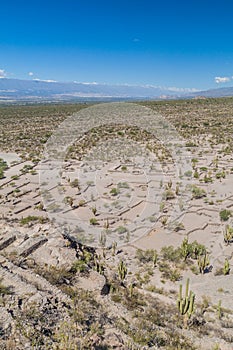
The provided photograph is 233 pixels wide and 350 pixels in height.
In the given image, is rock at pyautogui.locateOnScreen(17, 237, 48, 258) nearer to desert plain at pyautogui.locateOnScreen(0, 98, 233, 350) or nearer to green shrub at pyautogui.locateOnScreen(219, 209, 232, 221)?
desert plain at pyautogui.locateOnScreen(0, 98, 233, 350)

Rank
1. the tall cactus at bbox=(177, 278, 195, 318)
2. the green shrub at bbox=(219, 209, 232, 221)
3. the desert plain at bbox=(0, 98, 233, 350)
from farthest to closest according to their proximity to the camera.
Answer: the green shrub at bbox=(219, 209, 232, 221), the tall cactus at bbox=(177, 278, 195, 318), the desert plain at bbox=(0, 98, 233, 350)

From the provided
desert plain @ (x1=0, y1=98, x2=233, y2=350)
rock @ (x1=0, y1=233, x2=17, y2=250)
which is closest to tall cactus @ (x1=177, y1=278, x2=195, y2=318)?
desert plain @ (x1=0, y1=98, x2=233, y2=350)

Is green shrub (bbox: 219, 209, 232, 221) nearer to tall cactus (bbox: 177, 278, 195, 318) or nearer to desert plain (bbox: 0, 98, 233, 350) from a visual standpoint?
desert plain (bbox: 0, 98, 233, 350)

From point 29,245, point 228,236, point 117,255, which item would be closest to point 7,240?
point 29,245

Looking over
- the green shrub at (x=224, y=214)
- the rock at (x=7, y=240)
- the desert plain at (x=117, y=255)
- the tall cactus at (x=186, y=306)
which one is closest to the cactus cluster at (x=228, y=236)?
the desert plain at (x=117, y=255)

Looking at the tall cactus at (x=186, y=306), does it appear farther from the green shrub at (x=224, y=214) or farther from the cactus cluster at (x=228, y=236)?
the green shrub at (x=224, y=214)

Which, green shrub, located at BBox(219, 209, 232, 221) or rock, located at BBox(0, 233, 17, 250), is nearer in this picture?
rock, located at BBox(0, 233, 17, 250)

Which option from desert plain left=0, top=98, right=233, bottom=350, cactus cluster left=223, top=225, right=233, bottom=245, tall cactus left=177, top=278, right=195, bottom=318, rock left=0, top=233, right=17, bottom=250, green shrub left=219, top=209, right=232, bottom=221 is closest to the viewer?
desert plain left=0, top=98, right=233, bottom=350

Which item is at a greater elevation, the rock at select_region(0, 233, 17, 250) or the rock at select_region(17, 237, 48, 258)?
the rock at select_region(17, 237, 48, 258)

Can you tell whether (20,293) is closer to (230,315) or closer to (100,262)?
(100,262)

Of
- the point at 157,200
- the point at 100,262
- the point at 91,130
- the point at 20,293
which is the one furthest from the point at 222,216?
the point at 91,130

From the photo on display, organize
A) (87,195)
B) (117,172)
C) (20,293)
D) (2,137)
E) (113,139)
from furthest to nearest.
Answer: (2,137)
(113,139)
(117,172)
(87,195)
(20,293)
